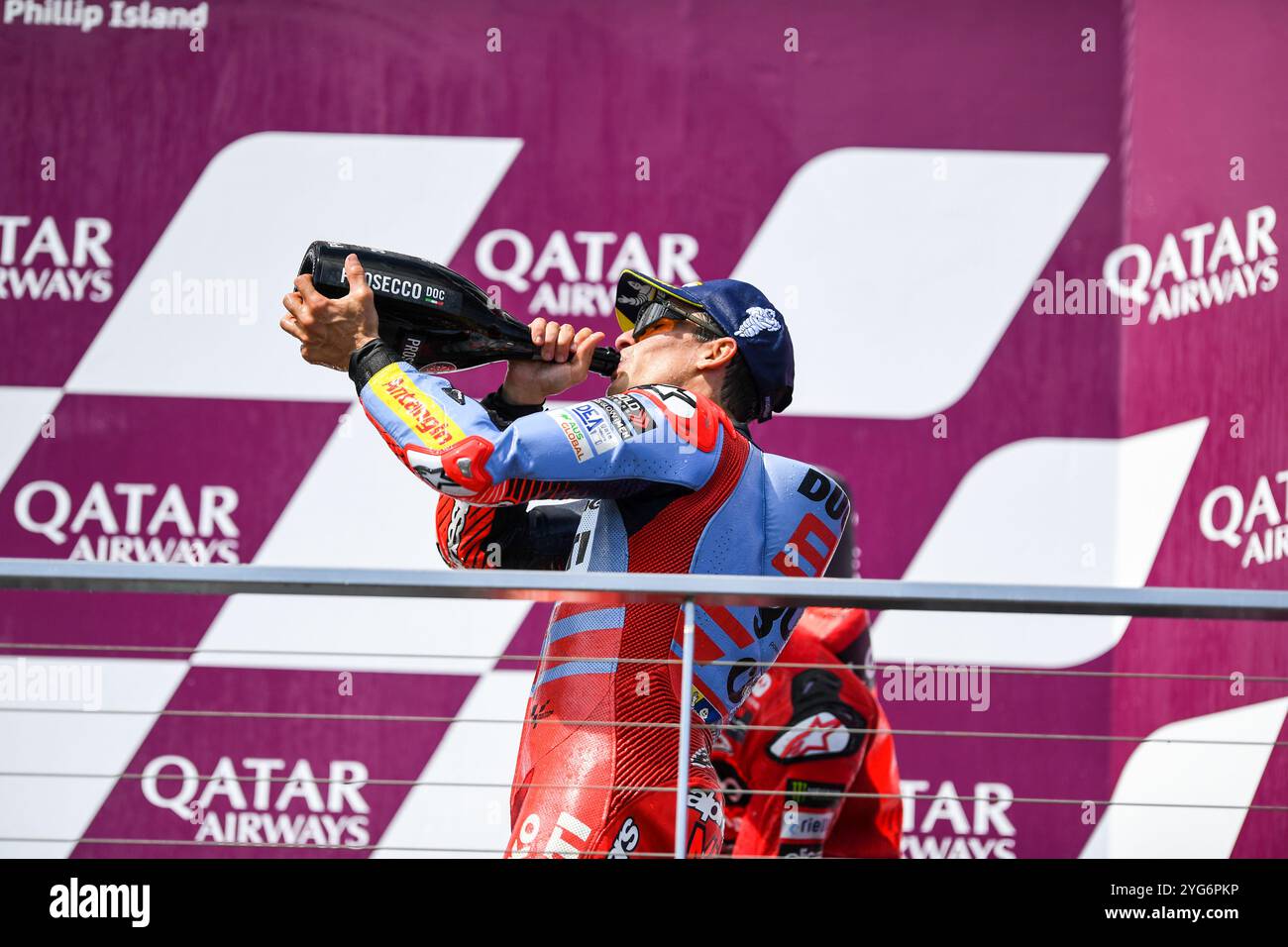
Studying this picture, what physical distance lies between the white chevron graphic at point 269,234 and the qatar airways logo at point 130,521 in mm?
269

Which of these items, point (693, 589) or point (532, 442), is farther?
point (532, 442)

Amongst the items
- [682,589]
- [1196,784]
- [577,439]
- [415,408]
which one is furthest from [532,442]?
[1196,784]

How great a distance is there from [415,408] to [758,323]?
672 millimetres

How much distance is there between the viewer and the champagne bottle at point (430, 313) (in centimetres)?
252

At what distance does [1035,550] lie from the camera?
13.9 feet

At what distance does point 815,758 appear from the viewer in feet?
12.2

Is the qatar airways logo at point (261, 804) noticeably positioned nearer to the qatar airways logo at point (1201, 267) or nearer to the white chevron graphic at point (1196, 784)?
the white chevron graphic at point (1196, 784)

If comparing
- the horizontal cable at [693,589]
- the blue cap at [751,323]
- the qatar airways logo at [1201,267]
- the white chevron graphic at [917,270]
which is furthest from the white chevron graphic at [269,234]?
the horizontal cable at [693,589]

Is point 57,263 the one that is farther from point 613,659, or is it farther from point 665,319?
point 613,659

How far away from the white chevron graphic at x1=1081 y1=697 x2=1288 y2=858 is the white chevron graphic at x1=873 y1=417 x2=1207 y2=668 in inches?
12.0

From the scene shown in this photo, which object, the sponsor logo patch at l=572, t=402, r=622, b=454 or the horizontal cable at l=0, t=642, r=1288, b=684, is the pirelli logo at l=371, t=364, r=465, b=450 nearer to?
the sponsor logo patch at l=572, t=402, r=622, b=454

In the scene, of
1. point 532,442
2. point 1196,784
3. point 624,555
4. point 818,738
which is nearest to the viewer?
point 532,442

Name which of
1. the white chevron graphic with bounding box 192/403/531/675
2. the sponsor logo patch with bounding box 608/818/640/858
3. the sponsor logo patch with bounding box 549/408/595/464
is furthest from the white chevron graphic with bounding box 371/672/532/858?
the sponsor logo patch with bounding box 549/408/595/464
